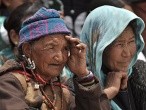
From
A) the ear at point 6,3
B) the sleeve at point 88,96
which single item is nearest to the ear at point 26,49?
the sleeve at point 88,96

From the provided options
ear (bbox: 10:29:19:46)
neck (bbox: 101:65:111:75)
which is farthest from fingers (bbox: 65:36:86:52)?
ear (bbox: 10:29:19:46)

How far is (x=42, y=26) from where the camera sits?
3.09m

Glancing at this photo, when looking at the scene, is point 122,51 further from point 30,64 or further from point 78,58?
point 30,64

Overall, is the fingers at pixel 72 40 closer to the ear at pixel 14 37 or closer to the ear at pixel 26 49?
the ear at pixel 26 49

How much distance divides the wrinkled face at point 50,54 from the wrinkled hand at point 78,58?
0.23 feet

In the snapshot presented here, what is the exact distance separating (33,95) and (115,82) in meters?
0.80

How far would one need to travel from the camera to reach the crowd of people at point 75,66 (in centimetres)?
301

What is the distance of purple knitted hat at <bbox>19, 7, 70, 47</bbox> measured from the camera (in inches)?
121

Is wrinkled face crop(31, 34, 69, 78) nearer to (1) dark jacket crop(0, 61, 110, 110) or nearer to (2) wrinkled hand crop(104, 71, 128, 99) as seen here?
(1) dark jacket crop(0, 61, 110, 110)

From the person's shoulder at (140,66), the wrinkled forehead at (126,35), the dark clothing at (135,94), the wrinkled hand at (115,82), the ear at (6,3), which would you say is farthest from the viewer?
the ear at (6,3)

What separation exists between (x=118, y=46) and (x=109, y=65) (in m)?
0.16

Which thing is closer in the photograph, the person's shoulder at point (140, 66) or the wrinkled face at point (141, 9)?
the person's shoulder at point (140, 66)

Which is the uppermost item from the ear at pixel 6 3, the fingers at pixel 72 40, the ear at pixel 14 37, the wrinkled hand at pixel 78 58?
the fingers at pixel 72 40

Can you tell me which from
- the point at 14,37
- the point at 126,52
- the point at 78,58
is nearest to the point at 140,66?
the point at 126,52
